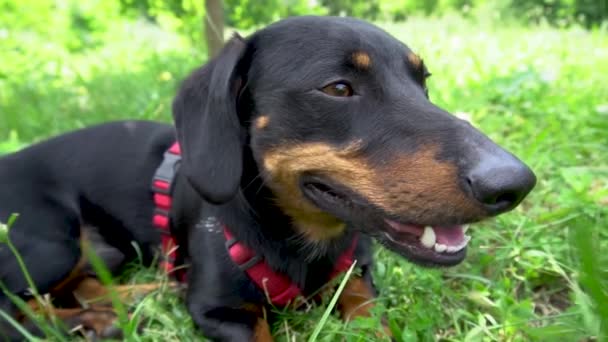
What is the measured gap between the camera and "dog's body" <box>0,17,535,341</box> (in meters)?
1.51

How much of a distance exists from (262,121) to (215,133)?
180mm

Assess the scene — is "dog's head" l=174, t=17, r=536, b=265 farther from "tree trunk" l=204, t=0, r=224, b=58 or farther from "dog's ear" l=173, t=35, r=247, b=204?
"tree trunk" l=204, t=0, r=224, b=58

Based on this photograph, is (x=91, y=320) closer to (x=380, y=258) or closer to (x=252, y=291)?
(x=252, y=291)

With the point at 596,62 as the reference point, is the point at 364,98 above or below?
above

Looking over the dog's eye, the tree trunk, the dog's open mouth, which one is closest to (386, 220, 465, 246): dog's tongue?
the dog's open mouth

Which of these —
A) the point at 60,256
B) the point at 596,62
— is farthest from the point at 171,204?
the point at 596,62

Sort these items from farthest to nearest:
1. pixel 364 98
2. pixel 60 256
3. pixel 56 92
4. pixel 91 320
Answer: pixel 56 92 < pixel 60 256 < pixel 91 320 < pixel 364 98

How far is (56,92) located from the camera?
18.2 ft

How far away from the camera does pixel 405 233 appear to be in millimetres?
1700

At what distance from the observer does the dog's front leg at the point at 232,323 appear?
1.88m

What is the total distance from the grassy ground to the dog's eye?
2.43ft

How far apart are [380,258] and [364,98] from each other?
976 millimetres

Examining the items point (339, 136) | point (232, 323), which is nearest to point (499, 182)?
point (339, 136)

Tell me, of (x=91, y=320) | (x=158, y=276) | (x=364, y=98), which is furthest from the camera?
(x=158, y=276)
